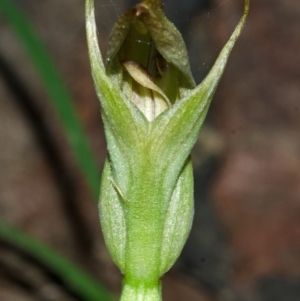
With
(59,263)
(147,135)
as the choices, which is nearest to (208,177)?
(59,263)

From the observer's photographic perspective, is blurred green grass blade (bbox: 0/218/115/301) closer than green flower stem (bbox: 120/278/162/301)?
No

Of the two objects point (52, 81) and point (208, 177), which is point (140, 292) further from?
point (208, 177)

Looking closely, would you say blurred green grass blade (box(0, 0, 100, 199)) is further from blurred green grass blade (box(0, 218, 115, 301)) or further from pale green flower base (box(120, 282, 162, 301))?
pale green flower base (box(120, 282, 162, 301))

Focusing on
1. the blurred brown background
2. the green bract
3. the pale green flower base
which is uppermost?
the green bract

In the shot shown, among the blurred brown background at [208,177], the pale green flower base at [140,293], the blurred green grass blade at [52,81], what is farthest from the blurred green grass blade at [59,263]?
the pale green flower base at [140,293]

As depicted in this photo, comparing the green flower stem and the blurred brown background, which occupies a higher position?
the green flower stem

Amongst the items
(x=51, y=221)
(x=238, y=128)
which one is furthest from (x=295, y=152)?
(x=51, y=221)

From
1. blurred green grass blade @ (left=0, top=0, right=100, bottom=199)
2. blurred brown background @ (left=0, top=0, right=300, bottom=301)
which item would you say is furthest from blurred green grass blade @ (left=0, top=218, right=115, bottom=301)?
blurred brown background @ (left=0, top=0, right=300, bottom=301)
